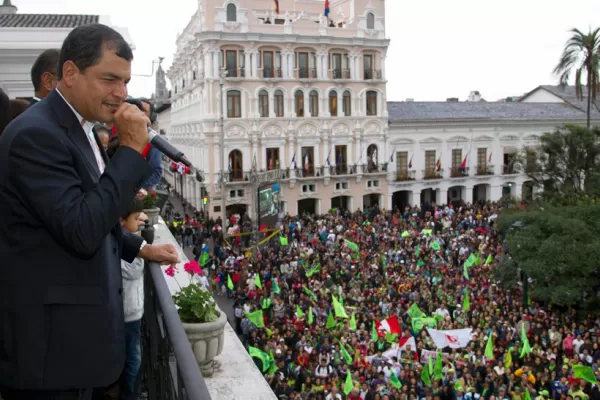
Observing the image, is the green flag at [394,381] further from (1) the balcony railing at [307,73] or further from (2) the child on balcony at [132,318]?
(1) the balcony railing at [307,73]

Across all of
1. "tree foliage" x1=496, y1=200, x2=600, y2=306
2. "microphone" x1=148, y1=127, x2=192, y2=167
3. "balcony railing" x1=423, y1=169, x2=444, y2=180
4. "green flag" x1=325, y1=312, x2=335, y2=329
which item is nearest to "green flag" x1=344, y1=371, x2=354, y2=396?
"green flag" x1=325, y1=312, x2=335, y2=329

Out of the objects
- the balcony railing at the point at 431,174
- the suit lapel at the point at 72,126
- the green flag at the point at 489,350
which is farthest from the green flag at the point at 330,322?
the balcony railing at the point at 431,174

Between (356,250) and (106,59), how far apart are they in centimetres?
2363

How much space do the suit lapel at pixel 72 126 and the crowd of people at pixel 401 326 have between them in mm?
9792

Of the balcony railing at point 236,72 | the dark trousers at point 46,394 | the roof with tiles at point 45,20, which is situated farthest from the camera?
the balcony railing at point 236,72

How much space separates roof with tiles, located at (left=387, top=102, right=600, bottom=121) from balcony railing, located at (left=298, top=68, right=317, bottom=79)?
692cm

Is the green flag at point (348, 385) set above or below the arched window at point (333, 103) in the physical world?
below

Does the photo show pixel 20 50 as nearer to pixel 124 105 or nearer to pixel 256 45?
pixel 124 105

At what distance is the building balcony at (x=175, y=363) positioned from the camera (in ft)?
7.31

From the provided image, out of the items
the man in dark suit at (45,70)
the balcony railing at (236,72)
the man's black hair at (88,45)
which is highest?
the balcony railing at (236,72)

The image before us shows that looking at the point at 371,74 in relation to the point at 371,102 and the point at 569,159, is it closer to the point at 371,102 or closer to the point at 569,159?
the point at 371,102

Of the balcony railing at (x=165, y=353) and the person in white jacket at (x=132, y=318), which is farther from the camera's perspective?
the person in white jacket at (x=132, y=318)

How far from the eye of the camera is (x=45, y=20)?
16.4m

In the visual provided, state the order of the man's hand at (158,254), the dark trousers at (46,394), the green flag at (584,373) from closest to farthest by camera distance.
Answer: the dark trousers at (46,394), the man's hand at (158,254), the green flag at (584,373)
